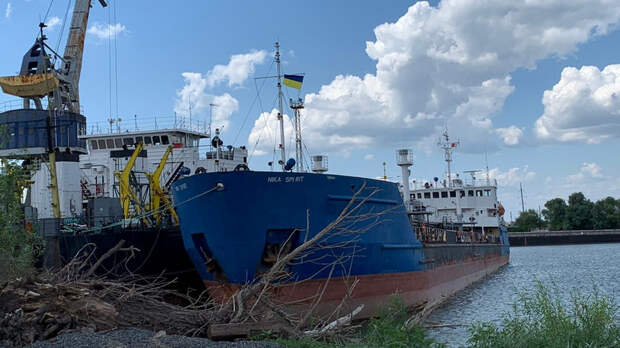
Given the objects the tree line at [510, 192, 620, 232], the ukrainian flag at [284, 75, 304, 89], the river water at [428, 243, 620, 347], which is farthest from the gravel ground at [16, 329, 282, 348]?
the tree line at [510, 192, 620, 232]

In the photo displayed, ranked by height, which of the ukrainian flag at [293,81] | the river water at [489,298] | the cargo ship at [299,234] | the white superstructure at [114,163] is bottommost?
the river water at [489,298]

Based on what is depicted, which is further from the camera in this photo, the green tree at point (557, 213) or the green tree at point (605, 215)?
the green tree at point (557, 213)

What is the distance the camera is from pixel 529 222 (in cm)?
10856

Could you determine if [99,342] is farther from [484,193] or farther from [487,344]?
[484,193]

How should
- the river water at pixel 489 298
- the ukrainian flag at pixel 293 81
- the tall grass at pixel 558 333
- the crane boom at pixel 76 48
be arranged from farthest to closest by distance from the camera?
the crane boom at pixel 76 48 → the ukrainian flag at pixel 293 81 → the river water at pixel 489 298 → the tall grass at pixel 558 333

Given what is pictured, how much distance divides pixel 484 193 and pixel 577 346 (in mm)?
31219

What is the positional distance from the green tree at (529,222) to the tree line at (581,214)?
437cm

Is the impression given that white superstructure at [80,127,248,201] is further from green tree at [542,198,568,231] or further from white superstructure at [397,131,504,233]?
green tree at [542,198,568,231]

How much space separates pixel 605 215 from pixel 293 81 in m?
88.5

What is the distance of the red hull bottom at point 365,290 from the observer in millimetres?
12320

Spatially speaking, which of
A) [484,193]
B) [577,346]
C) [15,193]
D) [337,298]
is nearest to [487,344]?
[577,346]

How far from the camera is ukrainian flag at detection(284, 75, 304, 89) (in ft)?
58.1

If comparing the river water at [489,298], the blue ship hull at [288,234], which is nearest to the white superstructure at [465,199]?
the river water at [489,298]

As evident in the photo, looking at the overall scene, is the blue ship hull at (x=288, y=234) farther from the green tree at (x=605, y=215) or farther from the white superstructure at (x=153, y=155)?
the green tree at (x=605, y=215)
